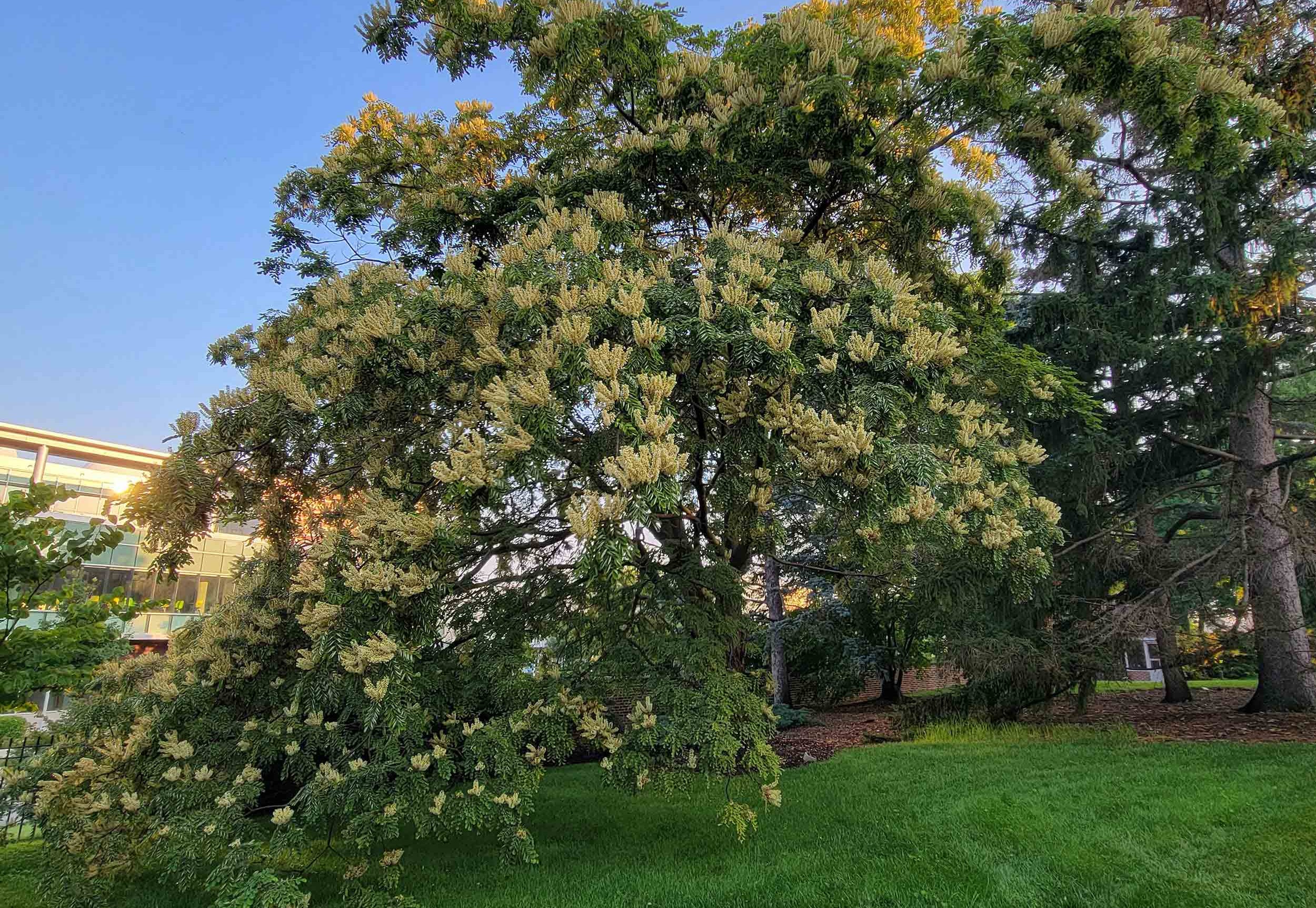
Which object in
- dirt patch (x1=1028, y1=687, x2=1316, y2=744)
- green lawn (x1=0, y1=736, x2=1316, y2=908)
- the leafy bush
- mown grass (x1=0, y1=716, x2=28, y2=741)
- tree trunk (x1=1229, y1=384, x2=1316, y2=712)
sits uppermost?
tree trunk (x1=1229, y1=384, x2=1316, y2=712)

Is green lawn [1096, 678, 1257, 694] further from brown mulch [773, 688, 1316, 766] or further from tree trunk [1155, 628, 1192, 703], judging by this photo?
tree trunk [1155, 628, 1192, 703]

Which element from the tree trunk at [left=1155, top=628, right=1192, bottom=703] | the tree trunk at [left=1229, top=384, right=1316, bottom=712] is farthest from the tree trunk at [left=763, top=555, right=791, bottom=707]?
the tree trunk at [left=1229, top=384, right=1316, bottom=712]

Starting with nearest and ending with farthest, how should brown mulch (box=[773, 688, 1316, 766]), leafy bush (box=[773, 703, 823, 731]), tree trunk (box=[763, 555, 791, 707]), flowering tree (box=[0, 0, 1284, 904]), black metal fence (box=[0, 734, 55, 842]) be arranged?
1. flowering tree (box=[0, 0, 1284, 904])
2. black metal fence (box=[0, 734, 55, 842])
3. brown mulch (box=[773, 688, 1316, 766])
4. leafy bush (box=[773, 703, 823, 731])
5. tree trunk (box=[763, 555, 791, 707])

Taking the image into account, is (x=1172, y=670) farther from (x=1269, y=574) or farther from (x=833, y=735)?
(x=833, y=735)

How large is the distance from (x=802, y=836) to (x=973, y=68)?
5.59 meters

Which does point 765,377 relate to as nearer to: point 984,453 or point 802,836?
point 984,453

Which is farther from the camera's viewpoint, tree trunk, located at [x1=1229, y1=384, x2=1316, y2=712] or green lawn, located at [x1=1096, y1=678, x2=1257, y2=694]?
green lawn, located at [x1=1096, y1=678, x2=1257, y2=694]

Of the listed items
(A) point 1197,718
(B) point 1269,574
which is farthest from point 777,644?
(B) point 1269,574

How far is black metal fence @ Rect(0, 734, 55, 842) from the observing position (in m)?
6.17

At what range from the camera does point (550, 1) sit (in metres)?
5.29

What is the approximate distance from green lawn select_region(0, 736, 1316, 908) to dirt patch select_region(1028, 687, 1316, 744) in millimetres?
1107

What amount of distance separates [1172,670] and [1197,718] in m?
2.24

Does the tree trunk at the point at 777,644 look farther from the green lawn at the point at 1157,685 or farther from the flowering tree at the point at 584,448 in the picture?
the flowering tree at the point at 584,448

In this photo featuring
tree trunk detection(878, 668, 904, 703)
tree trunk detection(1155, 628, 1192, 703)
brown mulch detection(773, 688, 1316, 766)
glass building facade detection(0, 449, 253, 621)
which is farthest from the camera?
glass building facade detection(0, 449, 253, 621)
